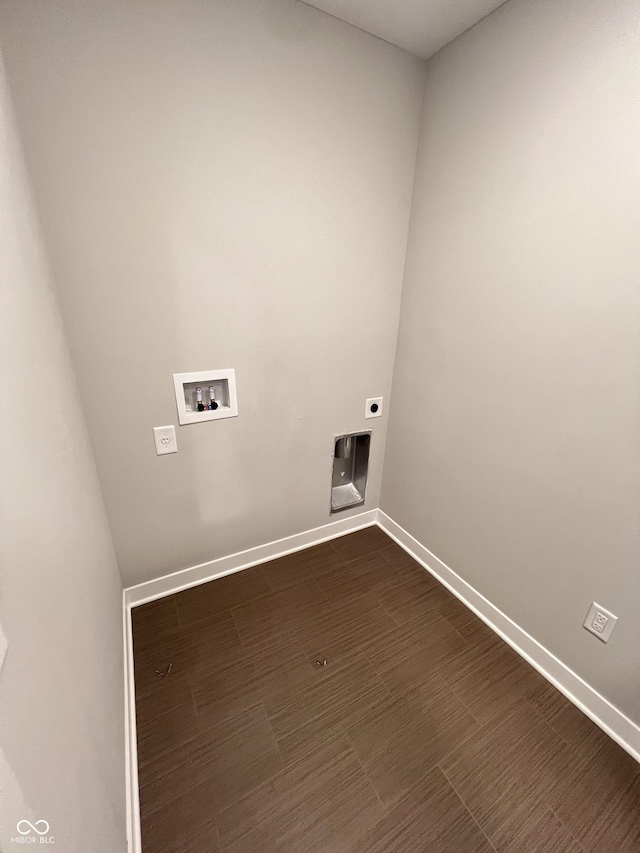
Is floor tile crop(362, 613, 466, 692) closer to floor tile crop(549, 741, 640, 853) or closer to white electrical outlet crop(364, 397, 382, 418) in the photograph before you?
floor tile crop(549, 741, 640, 853)

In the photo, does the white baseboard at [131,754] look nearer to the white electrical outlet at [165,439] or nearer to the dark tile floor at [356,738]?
the dark tile floor at [356,738]

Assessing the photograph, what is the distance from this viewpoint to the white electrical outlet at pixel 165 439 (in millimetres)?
1472

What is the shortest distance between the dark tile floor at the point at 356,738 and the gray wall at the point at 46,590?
0.27 m

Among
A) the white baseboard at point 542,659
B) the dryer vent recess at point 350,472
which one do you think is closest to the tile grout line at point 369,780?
the white baseboard at point 542,659

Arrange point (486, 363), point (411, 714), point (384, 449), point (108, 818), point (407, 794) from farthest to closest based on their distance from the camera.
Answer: point (384, 449), point (486, 363), point (411, 714), point (407, 794), point (108, 818)

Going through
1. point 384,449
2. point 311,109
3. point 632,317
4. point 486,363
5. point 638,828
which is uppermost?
point 311,109

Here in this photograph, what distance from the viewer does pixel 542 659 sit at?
1.46 meters

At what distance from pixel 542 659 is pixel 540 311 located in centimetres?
139

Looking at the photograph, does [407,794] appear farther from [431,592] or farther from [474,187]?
[474,187]

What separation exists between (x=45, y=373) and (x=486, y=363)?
1.51 m

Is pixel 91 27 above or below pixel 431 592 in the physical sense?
above

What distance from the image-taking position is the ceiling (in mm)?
1198

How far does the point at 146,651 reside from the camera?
148 cm

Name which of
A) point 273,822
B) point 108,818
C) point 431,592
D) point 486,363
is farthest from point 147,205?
point 431,592
